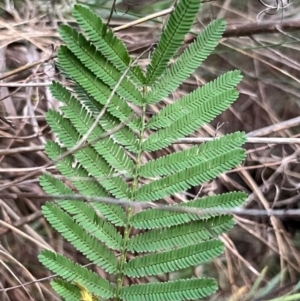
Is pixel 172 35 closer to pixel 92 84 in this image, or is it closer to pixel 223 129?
pixel 92 84

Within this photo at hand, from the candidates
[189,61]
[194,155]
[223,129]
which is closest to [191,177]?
[194,155]

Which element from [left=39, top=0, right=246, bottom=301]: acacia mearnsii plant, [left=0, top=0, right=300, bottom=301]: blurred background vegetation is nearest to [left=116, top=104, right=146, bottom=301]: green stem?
[left=39, top=0, right=246, bottom=301]: acacia mearnsii plant

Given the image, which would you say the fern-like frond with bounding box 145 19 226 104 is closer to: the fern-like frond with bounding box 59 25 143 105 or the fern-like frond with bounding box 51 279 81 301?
the fern-like frond with bounding box 59 25 143 105

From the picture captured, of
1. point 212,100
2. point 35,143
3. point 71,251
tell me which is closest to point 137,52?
point 35,143

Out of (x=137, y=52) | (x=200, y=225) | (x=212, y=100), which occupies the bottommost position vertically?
(x=200, y=225)

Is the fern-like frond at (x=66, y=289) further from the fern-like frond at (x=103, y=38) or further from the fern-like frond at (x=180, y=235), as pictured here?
the fern-like frond at (x=103, y=38)

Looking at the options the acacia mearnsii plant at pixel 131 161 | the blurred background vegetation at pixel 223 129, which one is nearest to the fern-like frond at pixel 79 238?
the acacia mearnsii plant at pixel 131 161

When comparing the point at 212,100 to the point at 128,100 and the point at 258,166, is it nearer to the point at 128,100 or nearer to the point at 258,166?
the point at 128,100
